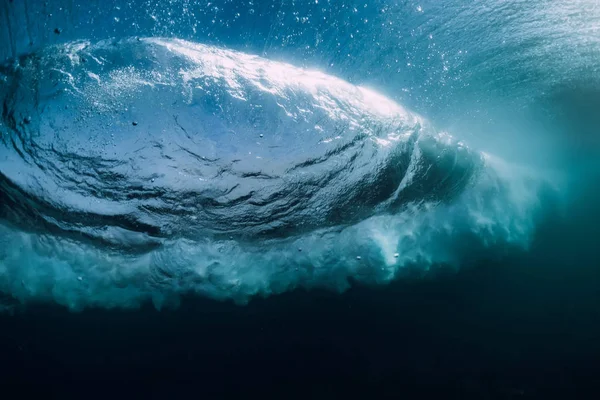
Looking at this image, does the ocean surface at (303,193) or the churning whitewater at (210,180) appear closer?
the ocean surface at (303,193)

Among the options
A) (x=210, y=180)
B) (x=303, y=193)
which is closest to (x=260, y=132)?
(x=210, y=180)

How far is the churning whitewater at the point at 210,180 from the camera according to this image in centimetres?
736

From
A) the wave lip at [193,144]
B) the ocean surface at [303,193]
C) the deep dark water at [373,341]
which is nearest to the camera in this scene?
the ocean surface at [303,193]

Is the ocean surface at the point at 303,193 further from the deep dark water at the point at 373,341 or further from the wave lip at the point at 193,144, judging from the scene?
the deep dark water at the point at 373,341

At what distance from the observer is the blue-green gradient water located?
6523mm

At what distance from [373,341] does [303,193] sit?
13537 millimetres

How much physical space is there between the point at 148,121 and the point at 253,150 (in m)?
3.08

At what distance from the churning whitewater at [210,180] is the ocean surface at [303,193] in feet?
Result: 0.26

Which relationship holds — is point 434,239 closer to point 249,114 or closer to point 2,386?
point 249,114

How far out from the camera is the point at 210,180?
956 cm

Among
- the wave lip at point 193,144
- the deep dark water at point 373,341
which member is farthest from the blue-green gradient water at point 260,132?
the deep dark water at point 373,341

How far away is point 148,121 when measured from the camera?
7.94 meters

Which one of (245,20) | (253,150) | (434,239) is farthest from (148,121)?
(434,239)

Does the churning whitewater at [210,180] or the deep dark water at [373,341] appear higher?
the churning whitewater at [210,180]
